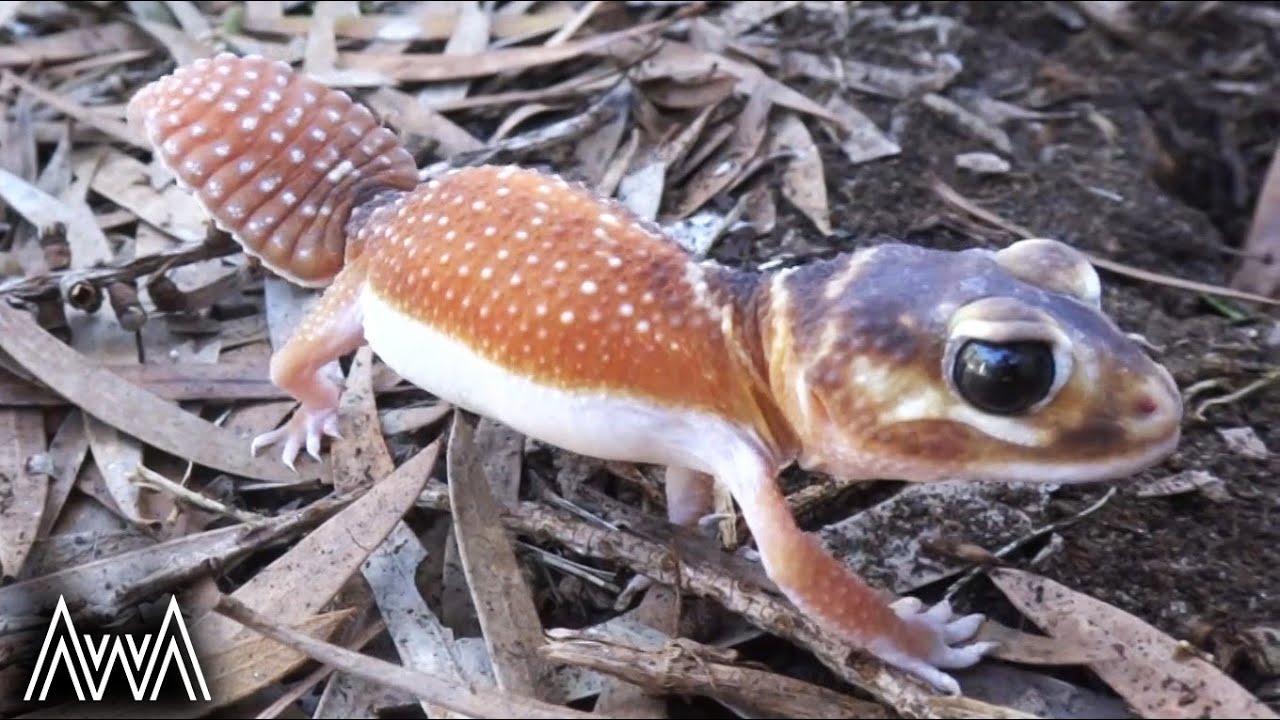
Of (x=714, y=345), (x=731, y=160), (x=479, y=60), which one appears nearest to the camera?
(x=714, y=345)

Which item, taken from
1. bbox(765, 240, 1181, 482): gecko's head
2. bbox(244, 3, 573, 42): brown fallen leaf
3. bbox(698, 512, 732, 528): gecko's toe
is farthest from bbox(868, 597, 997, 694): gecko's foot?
bbox(244, 3, 573, 42): brown fallen leaf

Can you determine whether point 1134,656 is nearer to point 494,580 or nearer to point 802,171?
point 494,580

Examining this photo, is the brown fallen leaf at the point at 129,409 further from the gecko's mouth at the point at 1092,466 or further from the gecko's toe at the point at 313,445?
the gecko's mouth at the point at 1092,466

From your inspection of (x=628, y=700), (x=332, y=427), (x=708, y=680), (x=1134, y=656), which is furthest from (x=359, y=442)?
(x=1134, y=656)

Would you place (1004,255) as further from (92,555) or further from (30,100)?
(30,100)

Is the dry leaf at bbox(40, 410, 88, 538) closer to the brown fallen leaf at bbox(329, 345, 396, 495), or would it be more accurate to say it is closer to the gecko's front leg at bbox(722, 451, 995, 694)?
the brown fallen leaf at bbox(329, 345, 396, 495)

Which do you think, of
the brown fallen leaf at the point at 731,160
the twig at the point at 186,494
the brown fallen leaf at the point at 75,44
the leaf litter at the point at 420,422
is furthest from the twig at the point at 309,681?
the brown fallen leaf at the point at 75,44
